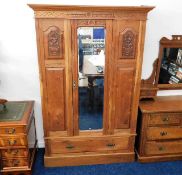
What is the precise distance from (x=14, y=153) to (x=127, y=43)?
1.61 m

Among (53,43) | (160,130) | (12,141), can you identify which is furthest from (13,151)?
(160,130)

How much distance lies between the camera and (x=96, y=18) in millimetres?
2145

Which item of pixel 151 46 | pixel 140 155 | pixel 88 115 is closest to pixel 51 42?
pixel 88 115

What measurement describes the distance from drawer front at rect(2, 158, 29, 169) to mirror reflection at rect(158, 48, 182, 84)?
1800mm

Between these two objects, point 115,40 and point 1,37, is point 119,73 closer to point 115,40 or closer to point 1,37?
point 115,40

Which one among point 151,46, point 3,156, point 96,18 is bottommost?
point 3,156

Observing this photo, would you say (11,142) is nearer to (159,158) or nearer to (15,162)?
(15,162)

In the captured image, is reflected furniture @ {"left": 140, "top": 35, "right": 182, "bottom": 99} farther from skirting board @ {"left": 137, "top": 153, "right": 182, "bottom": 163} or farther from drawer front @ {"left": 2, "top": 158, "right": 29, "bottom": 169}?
drawer front @ {"left": 2, "top": 158, "right": 29, "bottom": 169}

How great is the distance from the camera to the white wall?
A: 247 centimetres

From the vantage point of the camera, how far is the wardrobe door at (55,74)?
2154 millimetres

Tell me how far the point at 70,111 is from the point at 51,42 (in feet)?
2.43

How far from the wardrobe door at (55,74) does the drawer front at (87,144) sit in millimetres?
140

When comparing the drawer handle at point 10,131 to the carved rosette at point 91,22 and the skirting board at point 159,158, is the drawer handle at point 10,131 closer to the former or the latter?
the carved rosette at point 91,22

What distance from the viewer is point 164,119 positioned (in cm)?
264
